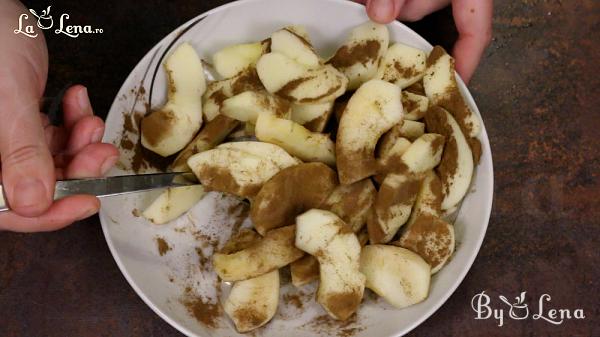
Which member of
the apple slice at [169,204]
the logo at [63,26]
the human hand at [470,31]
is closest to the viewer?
the apple slice at [169,204]

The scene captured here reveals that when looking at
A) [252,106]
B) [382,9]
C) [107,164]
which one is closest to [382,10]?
[382,9]

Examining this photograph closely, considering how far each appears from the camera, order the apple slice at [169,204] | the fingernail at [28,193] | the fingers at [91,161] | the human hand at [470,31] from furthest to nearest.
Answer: the human hand at [470,31], the apple slice at [169,204], the fingers at [91,161], the fingernail at [28,193]

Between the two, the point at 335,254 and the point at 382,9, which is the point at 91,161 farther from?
the point at 382,9

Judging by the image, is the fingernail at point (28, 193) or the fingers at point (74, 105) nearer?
the fingernail at point (28, 193)


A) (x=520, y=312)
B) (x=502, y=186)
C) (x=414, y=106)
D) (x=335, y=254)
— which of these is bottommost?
(x=520, y=312)

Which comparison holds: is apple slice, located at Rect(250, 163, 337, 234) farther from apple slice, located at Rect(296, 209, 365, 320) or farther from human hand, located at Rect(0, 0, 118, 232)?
human hand, located at Rect(0, 0, 118, 232)

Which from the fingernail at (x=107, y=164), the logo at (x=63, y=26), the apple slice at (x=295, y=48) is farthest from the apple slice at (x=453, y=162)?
the logo at (x=63, y=26)

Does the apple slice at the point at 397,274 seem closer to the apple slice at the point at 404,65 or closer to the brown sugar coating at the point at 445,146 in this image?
the brown sugar coating at the point at 445,146
